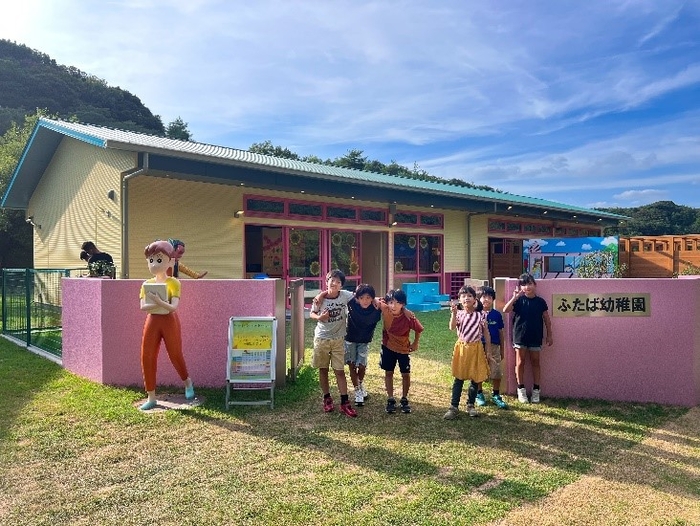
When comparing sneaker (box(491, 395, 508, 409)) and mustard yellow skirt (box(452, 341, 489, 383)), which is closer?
mustard yellow skirt (box(452, 341, 489, 383))

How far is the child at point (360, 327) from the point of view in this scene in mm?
5152

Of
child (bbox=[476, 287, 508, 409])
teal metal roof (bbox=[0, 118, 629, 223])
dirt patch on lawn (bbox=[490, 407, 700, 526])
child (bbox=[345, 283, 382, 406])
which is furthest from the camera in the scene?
teal metal roof (bbox=[0, 118, 629, 223])

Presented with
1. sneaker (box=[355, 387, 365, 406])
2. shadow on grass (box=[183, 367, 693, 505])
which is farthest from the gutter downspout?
sneaker (box=[355, 387, 365, 406])

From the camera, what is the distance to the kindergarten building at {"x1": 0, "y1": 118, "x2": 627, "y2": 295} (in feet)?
32.9

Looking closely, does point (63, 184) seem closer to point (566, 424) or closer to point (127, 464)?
point (127, 464)

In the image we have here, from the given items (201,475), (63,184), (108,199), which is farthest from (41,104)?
(201,475)

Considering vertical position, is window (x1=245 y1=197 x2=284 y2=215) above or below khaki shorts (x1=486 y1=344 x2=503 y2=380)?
above

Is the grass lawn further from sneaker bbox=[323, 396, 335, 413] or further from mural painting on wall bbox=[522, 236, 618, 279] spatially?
mural painting on wall bbox=[522, 236, 618, 279]

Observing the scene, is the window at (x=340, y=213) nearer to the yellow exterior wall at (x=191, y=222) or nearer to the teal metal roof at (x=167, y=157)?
the teal metal roof at (x=167, y=157)

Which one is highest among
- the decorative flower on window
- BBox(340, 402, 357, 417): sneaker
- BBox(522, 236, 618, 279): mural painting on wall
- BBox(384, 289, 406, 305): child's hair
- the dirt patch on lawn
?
BBox(522, 236, 618, 279): mural painting on wall

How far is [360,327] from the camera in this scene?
517cm

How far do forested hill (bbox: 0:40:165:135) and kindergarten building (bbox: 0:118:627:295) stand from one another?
23.5 meters

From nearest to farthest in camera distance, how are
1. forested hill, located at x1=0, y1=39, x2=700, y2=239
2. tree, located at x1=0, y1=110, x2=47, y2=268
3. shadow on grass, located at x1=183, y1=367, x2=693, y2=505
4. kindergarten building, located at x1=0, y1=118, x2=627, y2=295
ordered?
shadow on grass, located at x1=183, y1=367, x2=693, y2=505, kindergarten building, located at x1=0, y1=118, x2=627, y2=295, tree, located at x1=0, y1=110, x2=47, y2=268, forested hill, located at x1=0, y1=39, x2=700, y2=239

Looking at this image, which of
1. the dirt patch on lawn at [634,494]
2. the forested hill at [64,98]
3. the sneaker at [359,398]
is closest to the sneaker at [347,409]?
the sneaker at [359,398]
